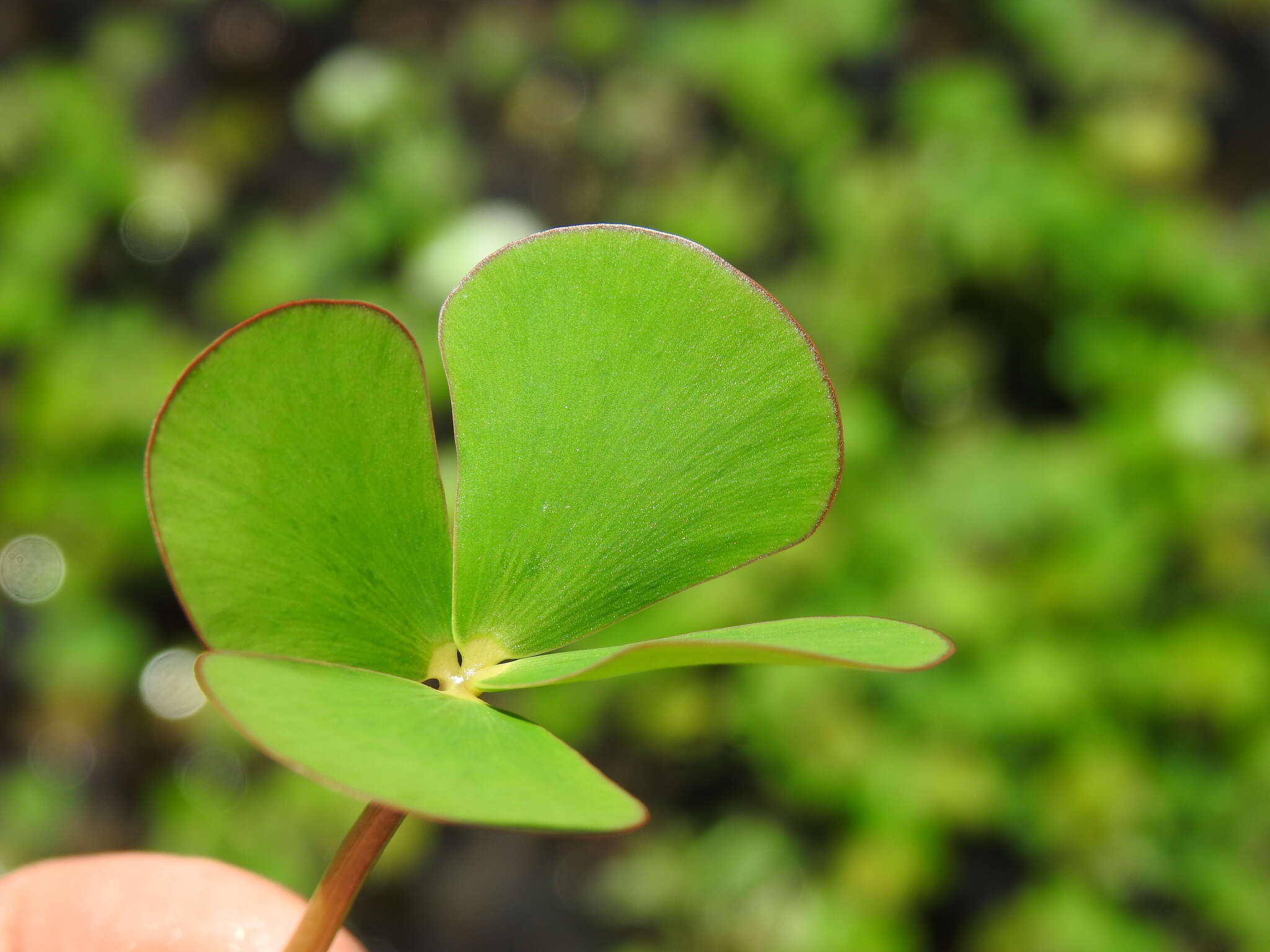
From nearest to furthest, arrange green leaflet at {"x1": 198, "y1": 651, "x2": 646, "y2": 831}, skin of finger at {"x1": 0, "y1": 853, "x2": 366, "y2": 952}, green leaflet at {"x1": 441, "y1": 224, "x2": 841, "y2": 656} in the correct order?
1. green leaflet at {"x1": 198, "y1": 651, "x2": 646, "y2": 831}
2. green leaflet at {"x1": 441, "y1": 224, "x2": 841, "y2": 656}
3. skin of finger at {"x1": 0, "y1": 853, "x2": 366, "y2": 952}

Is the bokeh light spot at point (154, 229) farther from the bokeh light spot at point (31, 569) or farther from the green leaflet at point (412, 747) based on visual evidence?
the green leaflet at point (412, 747)

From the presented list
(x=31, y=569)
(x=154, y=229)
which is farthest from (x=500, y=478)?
(x=154, y=229)

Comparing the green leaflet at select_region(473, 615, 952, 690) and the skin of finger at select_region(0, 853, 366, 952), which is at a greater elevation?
the green leaflet at select_region(473, 615, 952, 690)

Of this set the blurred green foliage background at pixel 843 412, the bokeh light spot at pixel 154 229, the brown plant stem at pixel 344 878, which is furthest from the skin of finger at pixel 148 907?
the bokeh light spot at pixel 154 229

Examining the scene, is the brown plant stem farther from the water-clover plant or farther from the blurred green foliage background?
the blurred green foliage background

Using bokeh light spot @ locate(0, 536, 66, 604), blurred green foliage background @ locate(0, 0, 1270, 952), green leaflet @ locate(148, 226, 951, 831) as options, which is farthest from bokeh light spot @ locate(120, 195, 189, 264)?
green leaflet @ locate(148, 226, 951, 831)

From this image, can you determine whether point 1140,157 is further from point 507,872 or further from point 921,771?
point 507,872

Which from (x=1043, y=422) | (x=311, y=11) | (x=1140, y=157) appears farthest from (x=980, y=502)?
(x=311, y=11)

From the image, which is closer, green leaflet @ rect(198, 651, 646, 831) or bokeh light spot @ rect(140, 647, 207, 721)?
green leaflet @ rect(198, 651, 646, 831)
